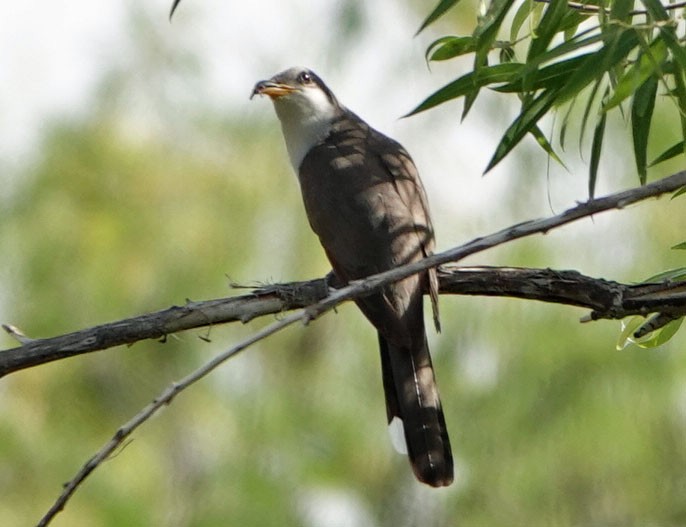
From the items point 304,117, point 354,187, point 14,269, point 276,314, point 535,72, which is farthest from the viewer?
point 14,269

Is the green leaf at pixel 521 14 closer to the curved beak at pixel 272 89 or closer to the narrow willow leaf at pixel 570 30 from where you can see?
the narrow willow leaf at pixel 570 30

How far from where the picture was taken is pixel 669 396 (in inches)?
324

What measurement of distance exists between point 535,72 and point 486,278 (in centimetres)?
57

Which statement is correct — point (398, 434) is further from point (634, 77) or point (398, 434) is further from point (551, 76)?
point (634, 77)

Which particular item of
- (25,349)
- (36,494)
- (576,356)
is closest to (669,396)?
(576,356)

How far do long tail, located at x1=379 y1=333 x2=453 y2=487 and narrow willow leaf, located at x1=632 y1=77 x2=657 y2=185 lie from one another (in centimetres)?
109

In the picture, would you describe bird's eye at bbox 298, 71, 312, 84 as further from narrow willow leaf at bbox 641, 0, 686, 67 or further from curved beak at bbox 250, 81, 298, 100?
narrow willow leaf at bbox 641, 0, 686, 67

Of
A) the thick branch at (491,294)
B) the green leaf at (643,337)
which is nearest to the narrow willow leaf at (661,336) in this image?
the green leaf at (643,337)

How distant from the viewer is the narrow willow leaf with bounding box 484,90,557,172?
321 cm

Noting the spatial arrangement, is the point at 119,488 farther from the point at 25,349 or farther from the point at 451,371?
the point at 25,349

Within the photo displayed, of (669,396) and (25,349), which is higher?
(669,396)

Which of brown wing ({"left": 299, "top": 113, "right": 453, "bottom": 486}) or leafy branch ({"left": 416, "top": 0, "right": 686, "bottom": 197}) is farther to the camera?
brown wing ({"left": 299, "top": 113, "right": 453, "bottom": 486})

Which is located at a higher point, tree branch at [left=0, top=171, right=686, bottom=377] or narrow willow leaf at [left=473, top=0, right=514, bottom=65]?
narrow willow leaf at [left=473, top=0, right=514, bottom=65]

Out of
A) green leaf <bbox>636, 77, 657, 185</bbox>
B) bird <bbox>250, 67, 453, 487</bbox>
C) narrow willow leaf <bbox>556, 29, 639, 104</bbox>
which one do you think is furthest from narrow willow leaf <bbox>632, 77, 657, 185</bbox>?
bird <bbox>250, 67, 453, 487</bbox>
